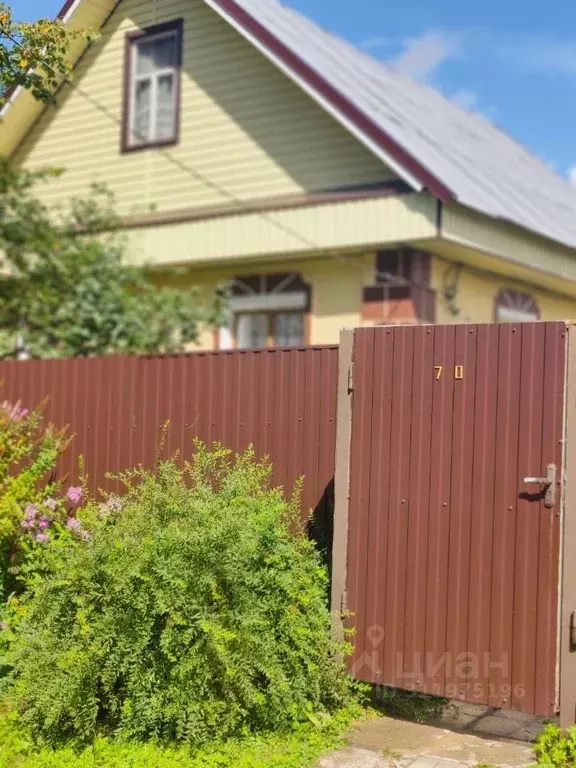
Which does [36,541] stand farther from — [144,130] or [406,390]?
[144,130]

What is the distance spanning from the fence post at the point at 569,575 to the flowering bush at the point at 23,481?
12.5 ft

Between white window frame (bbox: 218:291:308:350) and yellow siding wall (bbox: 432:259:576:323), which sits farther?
white window frame (bbox: 218:291:308:350)

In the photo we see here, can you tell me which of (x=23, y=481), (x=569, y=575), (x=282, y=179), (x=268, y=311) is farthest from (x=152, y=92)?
(x=569, y=575)

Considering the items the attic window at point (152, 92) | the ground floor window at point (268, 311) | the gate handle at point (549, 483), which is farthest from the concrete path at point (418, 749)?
the attic window at point (152, 92)

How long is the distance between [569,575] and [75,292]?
8.96 metres

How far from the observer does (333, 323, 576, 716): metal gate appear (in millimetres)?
5430

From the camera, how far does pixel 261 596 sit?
554 cm

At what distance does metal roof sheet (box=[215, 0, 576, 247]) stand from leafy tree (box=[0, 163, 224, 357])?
3489mm

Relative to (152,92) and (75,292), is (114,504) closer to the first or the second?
(75,292)

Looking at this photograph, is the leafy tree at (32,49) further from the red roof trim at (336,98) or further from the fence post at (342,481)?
the red roof trim at (336,98)

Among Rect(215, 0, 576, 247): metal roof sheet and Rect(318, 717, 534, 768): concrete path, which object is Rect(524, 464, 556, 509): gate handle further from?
Rect(215, 0, 576, 247): metal roof sheet

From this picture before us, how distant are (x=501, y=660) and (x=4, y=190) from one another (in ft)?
34.0

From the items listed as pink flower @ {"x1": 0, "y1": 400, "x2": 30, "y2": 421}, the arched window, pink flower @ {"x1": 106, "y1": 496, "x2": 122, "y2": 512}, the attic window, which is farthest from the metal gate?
the arched window

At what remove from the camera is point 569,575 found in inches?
209
